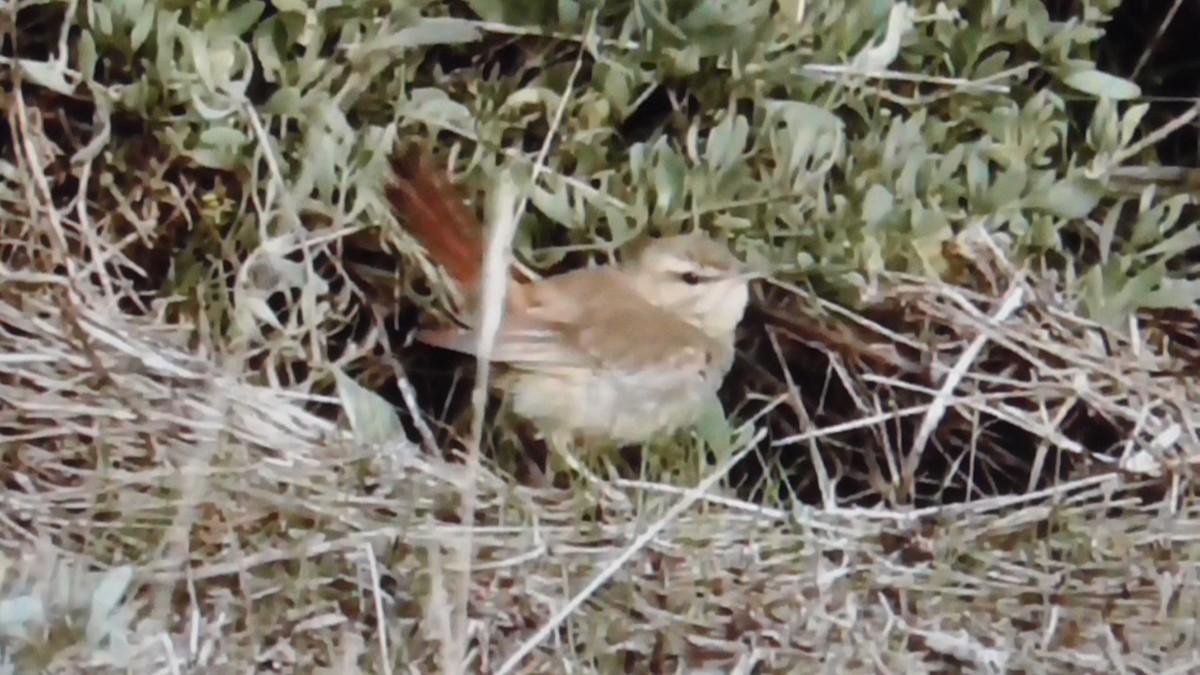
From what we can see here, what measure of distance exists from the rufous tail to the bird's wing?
9 cm

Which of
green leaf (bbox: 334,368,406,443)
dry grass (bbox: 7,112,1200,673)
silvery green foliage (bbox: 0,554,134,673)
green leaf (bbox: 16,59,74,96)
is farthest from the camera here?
green leaf (bbox: 334,368,406,443)

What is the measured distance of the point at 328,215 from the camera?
75.9 inches

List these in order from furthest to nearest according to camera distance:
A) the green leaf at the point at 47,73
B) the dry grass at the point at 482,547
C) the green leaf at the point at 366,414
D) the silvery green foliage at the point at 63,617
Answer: the green leaf at the point at 366,414, the green leaf at the point at 47,73, the dry grass at the point at 482,547, the silvery green foliage at the point at 63,617

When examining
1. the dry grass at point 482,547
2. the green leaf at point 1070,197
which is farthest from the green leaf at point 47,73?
the green leaf at point 1070,197

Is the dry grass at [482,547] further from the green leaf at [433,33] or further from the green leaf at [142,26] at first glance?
the green leaf at [433,33]

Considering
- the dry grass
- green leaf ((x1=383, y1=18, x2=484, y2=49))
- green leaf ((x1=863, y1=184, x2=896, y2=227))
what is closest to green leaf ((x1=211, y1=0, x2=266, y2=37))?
green leaf ((x1=383, y1=18, x2=484, y2=49))

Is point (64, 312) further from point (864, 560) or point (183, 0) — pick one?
point (864, 560)

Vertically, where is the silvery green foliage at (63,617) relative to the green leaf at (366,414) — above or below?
A: below

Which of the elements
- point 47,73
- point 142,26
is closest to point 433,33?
point 142,26

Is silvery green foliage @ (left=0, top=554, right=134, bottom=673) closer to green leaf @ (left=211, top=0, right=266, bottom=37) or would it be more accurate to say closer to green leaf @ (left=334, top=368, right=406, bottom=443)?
green leaf @ (left=334, top=368, right=406, bottom=443)

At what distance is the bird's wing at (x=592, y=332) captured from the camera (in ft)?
6.49

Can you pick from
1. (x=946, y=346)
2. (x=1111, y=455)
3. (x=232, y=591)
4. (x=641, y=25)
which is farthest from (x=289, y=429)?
(x=1111, y=455)

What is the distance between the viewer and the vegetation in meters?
1.76

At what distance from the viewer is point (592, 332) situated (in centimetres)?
201
